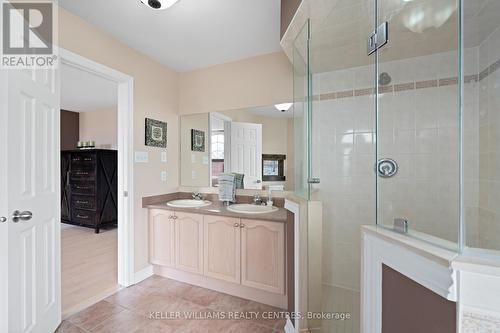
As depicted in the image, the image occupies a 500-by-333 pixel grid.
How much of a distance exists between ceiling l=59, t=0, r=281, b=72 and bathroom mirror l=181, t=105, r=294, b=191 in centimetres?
66

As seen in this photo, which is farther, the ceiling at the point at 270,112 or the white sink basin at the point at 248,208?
the ceiling at the point at 270,112

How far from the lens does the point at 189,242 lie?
7.44 feet

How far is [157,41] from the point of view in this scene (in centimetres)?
226

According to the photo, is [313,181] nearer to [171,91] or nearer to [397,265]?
[397,265]

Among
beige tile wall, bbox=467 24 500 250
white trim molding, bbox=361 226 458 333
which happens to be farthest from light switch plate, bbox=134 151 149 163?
beige tile wall, bbox=467 24 500 250

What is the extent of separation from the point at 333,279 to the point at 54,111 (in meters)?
2.63

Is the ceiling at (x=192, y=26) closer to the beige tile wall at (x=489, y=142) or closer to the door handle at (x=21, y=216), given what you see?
the beige tile wall at (x=489, y=142)

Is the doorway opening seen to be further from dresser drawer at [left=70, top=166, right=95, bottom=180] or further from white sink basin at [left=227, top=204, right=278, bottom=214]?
white sink basin at [left=227, top=204, right=278, bottom=214]

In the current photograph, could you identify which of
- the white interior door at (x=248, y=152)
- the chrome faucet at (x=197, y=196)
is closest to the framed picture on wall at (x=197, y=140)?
the white interior door at (x=248, y=152)

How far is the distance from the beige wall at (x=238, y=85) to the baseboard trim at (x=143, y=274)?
194 cm

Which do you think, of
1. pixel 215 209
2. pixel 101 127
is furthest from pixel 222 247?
pixel 101 127

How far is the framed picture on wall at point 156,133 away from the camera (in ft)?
8.24

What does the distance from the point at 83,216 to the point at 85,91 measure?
2300 millimetres

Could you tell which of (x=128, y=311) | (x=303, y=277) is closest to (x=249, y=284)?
(x=303, y=277)
